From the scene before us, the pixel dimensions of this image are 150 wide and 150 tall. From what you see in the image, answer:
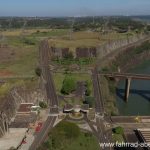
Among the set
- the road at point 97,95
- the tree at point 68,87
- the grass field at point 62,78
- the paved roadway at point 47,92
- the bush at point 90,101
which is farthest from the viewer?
the grass field at point 62,78

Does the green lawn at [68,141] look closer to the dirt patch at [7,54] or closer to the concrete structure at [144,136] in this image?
the concrete structure at [144,136]

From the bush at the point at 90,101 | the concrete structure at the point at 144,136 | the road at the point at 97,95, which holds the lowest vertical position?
the road at the point at 97,95

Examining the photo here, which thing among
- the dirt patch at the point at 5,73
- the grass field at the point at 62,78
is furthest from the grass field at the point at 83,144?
the dirt patch at the point at 5,73

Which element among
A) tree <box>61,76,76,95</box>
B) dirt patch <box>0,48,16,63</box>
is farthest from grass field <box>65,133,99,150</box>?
dirt patch <box>0,48,16,63</box>

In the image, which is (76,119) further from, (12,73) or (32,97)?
(12,73)

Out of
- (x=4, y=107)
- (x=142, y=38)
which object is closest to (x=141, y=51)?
(x=142, y=38)

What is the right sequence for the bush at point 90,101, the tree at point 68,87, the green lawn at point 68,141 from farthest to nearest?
1. the tree at point 68,87
2. the bush at point 90,101
3. the green lawn at point 68,141

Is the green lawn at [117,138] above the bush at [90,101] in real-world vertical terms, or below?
below

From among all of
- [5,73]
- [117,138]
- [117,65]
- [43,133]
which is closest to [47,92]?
[5,73]
